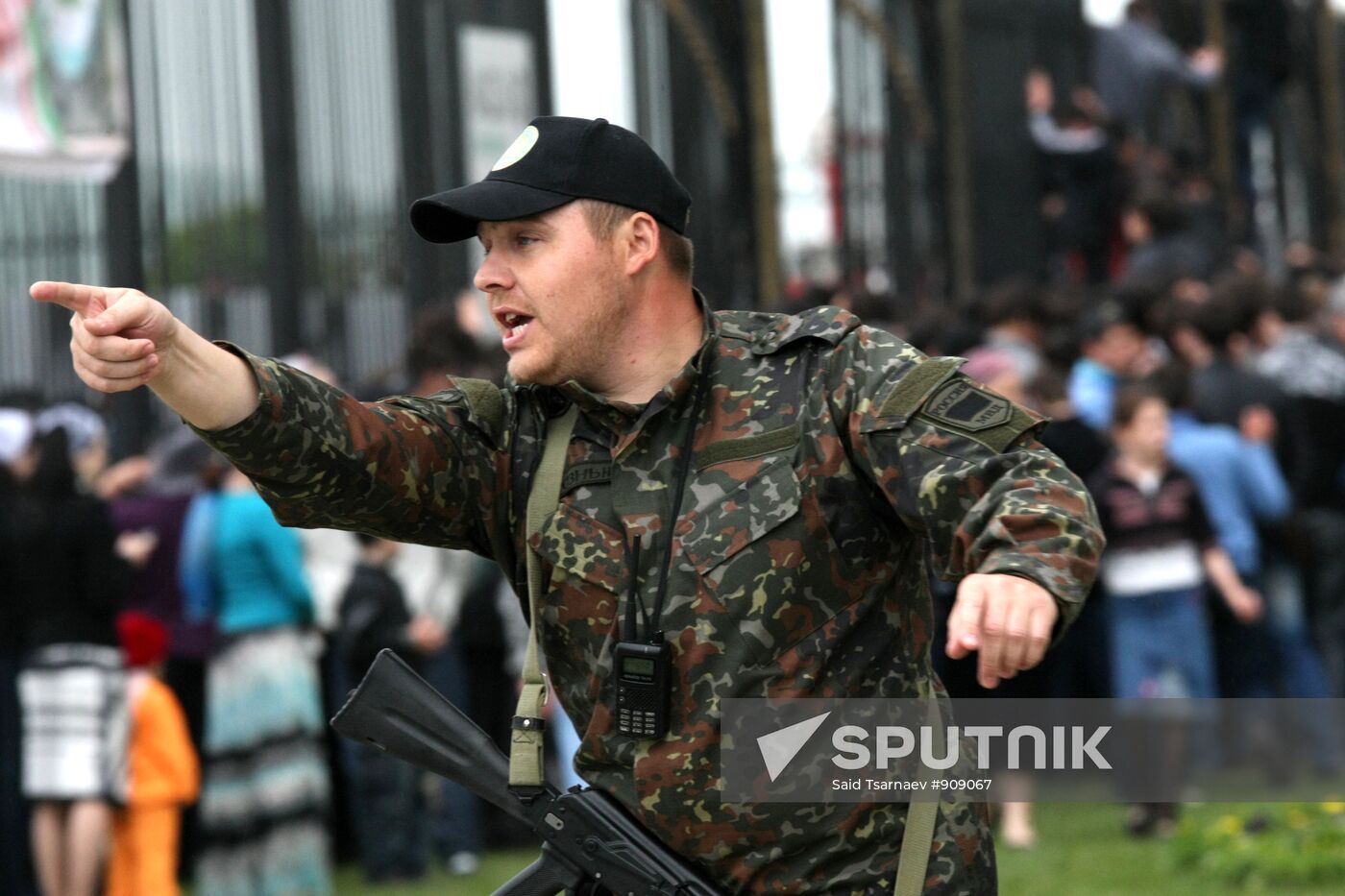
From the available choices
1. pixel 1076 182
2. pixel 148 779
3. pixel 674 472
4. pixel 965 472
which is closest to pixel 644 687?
pixel 674 472

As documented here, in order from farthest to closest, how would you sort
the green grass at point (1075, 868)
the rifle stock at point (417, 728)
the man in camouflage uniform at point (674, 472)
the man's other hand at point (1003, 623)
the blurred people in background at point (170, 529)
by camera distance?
the blurred people in background at point (170, 529), the green grass at point (1075, 868), the rifle stock at point (417, 728), the man in camouflage uniform at point (674, 472), the man's other hand at point (1003, 623)

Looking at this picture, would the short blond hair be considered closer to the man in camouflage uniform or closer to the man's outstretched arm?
the man in camouflage uniform

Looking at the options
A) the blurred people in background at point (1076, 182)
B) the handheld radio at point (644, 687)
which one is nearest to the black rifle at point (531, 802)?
the handheld radio at point (644, 687)

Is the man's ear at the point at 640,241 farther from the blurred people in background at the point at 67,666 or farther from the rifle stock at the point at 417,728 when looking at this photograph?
the blurred people in background at the point at 67,666

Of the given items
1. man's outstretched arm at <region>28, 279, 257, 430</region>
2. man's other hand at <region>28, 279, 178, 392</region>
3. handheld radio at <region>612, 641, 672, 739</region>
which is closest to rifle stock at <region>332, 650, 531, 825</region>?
handheld radio at <region>612, 641, 672, 739</region>

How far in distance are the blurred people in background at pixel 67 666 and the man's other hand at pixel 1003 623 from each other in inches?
186

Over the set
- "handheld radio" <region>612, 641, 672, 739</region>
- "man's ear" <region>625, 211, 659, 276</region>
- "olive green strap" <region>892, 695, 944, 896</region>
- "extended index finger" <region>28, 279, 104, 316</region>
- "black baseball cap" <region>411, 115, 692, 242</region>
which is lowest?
"olive green strap" <region>892, 695, 944, 896</region>

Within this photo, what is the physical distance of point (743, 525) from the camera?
2.95 meters

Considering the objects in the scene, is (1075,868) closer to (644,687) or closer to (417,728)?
(417,728)

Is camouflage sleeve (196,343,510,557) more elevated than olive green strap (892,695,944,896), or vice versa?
camouflage sleeve (196,343,510,557)

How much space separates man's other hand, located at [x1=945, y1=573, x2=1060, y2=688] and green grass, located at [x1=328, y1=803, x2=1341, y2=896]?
4.44 metres

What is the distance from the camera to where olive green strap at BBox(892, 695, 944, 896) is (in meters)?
2.91

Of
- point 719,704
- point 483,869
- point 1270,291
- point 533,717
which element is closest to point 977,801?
point 719,704

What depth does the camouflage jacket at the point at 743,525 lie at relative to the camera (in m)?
2.90
